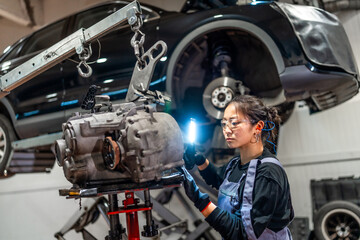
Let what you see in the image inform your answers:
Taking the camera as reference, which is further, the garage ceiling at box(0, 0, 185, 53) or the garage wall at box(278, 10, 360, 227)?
the garage ceiling at box(0, 0, 185, 53)

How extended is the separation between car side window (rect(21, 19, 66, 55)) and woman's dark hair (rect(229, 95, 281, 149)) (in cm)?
222

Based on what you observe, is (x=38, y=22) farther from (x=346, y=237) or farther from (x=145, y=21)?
(x=346, y=237)

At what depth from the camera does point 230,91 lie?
2.44 m

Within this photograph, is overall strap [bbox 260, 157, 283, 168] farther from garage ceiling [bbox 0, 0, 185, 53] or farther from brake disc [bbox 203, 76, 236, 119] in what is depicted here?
garage ceiling [bbox 0, 0, 185, 53]

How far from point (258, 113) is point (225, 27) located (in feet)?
4.01

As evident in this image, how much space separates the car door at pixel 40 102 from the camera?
2832 mm

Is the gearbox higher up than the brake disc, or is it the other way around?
the brake disc

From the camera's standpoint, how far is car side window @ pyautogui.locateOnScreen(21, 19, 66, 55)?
3121 mm

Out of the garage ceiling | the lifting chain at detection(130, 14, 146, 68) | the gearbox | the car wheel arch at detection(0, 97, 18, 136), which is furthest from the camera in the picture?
the garage ceiling

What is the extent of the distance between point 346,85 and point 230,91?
837 mm

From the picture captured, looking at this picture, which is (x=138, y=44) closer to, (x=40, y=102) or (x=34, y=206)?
(x=40, y=102)

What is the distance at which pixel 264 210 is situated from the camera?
1.17 metres

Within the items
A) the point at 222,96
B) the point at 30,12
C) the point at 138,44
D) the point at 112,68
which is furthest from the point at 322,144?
the point at 30,12

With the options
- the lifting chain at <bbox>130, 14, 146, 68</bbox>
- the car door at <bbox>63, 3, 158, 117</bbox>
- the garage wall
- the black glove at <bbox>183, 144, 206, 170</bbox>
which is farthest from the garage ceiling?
the black glove at <bbox>183, 144, 206, 170</bbox>
